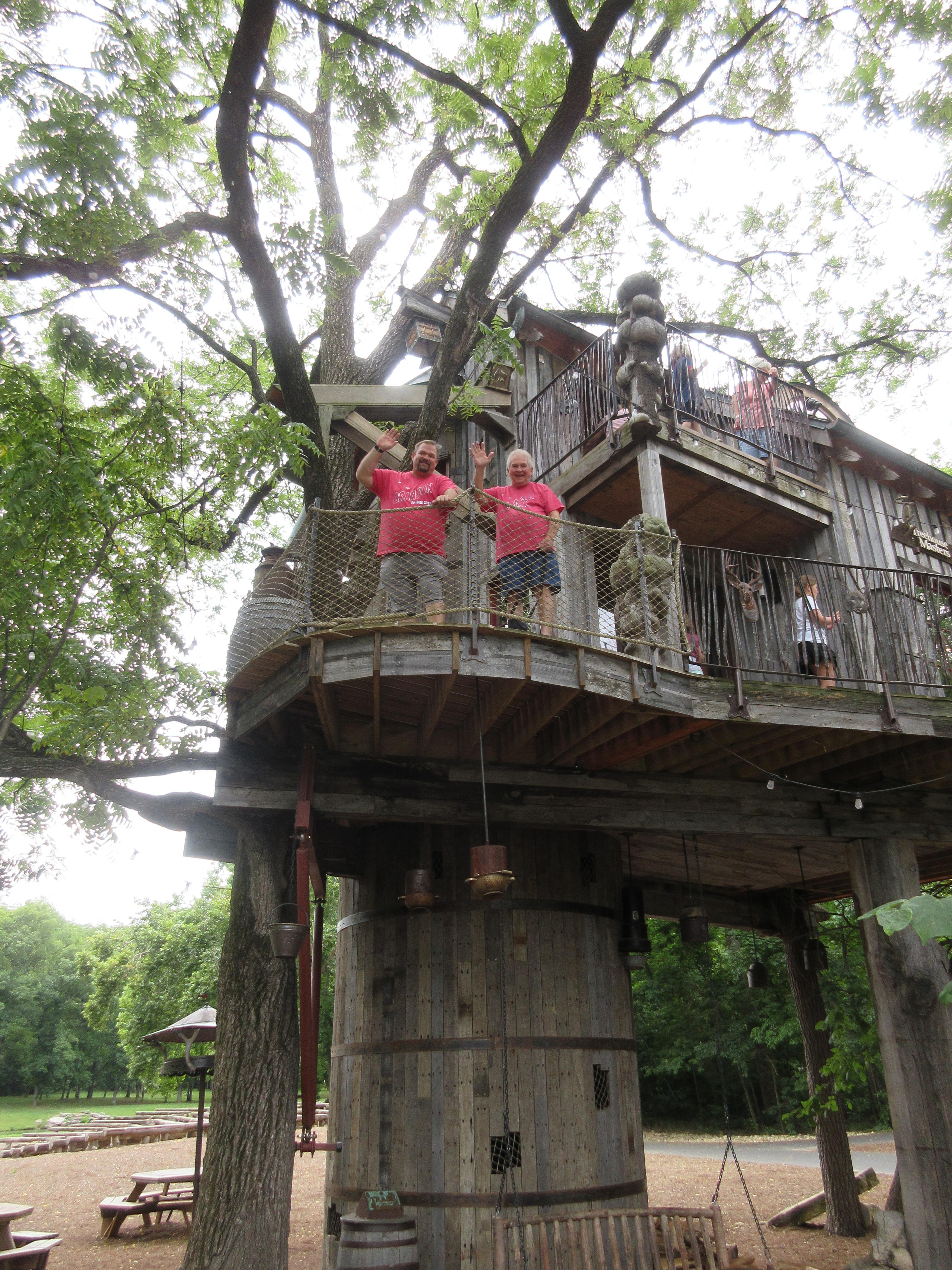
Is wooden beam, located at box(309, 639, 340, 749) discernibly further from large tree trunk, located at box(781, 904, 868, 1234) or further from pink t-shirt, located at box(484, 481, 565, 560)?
large tree trunk, located at box(781, 904, 868, 1234)

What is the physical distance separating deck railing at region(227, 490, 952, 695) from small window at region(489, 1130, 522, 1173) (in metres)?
4.04

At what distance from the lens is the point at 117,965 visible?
3112 cm

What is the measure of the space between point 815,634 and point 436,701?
4.22 m

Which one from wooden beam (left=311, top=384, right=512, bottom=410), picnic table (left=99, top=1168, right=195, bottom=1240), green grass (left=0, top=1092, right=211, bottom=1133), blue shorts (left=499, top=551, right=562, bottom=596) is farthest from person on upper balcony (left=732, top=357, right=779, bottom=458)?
green grass (left=0, top=1092, right=211, bottom=1133)

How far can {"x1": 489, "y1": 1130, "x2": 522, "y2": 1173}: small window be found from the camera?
7.02 metres

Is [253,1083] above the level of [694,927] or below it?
below

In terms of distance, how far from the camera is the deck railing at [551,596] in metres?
6.79

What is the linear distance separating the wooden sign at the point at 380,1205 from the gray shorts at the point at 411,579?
4686 mm

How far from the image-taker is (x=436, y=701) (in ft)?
21.5

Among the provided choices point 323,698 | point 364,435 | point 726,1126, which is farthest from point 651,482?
point 726,1126

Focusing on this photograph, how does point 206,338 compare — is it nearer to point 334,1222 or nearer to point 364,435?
point 364,435

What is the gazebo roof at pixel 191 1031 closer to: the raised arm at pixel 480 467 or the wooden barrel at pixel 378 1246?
the wooden barrel at pixel 378 1246

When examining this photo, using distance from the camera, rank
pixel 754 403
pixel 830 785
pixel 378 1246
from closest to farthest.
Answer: pixel 378 1246, pixel 830 785, pixel 754 403

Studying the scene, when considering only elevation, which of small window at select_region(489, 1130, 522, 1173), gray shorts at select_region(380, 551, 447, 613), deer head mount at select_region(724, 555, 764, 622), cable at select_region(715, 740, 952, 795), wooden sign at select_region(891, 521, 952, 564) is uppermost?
wooden sign at select_region(891, 521, 952, 564)
